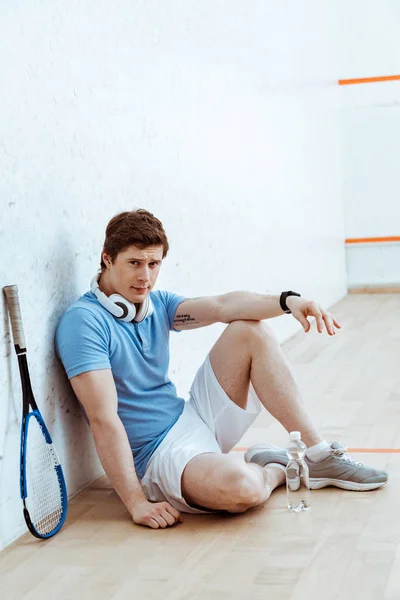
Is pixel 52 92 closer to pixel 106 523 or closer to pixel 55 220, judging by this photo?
pixel 55 220

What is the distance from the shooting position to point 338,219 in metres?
6.79

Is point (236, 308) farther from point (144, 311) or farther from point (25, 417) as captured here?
point (25, 417)

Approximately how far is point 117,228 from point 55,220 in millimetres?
178

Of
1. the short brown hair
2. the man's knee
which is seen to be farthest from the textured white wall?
the man's knee

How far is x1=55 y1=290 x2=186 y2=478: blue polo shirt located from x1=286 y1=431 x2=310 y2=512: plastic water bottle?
0.34 metres

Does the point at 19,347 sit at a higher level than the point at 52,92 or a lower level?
lower

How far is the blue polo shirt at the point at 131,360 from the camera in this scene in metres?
2.45

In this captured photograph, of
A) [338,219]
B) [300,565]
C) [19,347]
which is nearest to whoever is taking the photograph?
[300,565]

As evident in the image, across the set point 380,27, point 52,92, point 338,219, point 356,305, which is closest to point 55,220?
point 52,92

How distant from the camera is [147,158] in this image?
3.24 metres

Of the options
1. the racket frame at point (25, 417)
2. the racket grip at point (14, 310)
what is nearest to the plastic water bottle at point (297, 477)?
the racket frame at point (25, 417)

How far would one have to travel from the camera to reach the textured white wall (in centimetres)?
242

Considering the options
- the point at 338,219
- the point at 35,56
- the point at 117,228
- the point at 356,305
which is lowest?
the point at 356,305

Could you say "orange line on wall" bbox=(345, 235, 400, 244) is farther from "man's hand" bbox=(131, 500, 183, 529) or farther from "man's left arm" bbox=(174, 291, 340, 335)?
"man's hand" bbox=(131, 500, 183, 529)
